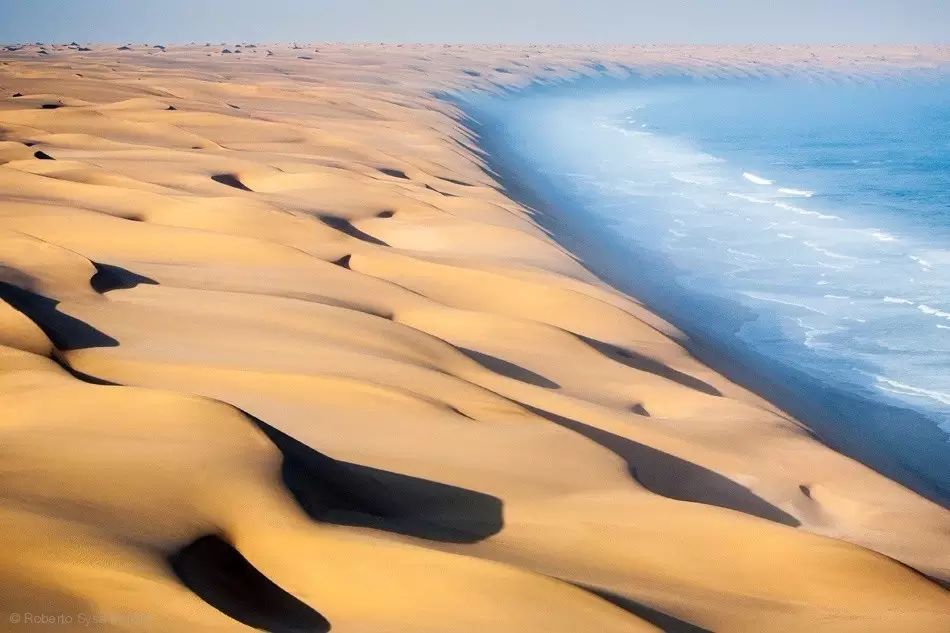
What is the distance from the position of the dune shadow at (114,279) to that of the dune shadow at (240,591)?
3.29 metres

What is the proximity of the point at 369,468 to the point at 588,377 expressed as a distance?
2.35 m

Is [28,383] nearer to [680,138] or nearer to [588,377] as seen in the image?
[588,377]

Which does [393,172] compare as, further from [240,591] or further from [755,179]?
[755,179]

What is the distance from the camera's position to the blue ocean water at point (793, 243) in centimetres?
843

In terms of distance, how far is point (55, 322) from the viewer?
4570 mm

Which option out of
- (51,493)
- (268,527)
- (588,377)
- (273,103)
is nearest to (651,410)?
(588,377)

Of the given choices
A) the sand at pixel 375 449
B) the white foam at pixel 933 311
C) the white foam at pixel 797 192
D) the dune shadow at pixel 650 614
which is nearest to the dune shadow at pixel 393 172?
the sand at pixel 375 449

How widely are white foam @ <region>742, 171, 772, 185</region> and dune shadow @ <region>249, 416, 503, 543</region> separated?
20498 mm

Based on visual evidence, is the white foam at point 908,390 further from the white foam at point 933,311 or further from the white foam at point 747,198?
the white foam at point 747,198

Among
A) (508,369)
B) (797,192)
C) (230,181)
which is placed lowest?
(508,369)

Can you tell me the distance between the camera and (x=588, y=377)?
18.3 feet

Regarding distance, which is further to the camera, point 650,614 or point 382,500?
point 382,500

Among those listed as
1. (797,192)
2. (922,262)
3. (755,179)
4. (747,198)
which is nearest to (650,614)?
(922,262)

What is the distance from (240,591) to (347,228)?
623 centimetres
